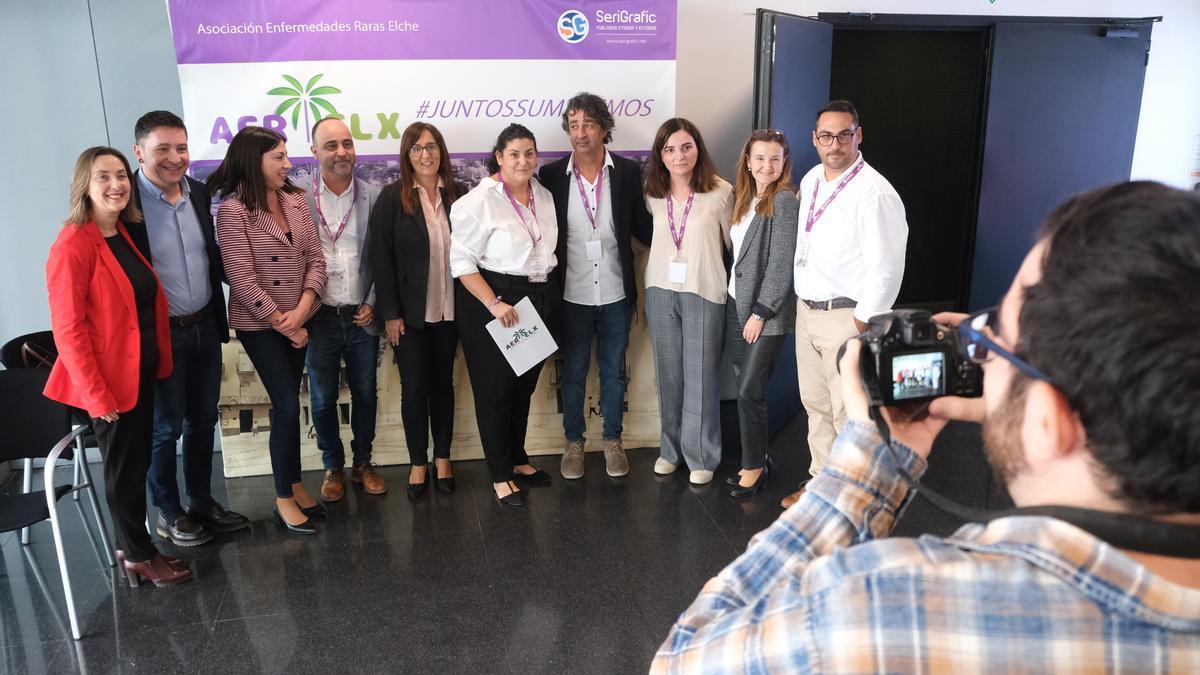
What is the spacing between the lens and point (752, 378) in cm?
364

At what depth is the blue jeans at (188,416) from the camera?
316 centimetres

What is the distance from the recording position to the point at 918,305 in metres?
5.97

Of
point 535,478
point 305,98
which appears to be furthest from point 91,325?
point 535,478

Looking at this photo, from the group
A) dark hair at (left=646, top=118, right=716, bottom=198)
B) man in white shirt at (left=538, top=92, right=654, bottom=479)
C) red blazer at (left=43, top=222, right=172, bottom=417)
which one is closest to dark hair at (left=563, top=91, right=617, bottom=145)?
man in white shirt at (left=538, top=92, right=654, bottom=479)

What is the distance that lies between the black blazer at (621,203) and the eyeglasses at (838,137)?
904mm

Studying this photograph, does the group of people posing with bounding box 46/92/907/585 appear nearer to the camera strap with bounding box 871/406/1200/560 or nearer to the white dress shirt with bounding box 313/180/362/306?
the white dress shirt with bounding box 313/180/362/306

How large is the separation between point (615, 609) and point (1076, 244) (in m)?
2.40

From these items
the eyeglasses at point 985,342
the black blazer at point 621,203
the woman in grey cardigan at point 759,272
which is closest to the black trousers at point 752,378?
the woman in grey cardigan at point 759,272

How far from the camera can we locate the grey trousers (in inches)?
146

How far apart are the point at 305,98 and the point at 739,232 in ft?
6.97

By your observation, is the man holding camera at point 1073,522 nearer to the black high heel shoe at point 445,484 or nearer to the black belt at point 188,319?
the black belt at point 188,319

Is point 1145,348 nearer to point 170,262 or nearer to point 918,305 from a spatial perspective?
point 170,262

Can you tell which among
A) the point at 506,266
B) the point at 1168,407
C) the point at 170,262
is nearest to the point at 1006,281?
the point at 506,266

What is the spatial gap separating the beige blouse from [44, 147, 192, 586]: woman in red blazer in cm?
205
